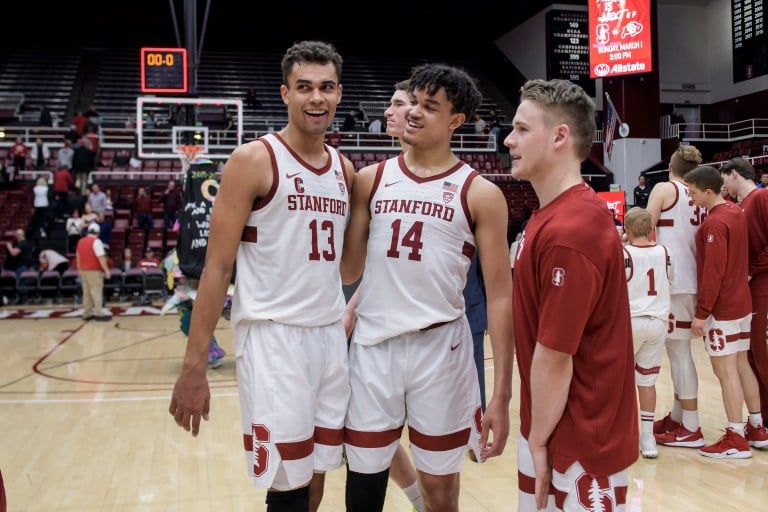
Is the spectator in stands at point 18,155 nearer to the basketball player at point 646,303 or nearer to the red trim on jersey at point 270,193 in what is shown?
the basketball player at point 646,303

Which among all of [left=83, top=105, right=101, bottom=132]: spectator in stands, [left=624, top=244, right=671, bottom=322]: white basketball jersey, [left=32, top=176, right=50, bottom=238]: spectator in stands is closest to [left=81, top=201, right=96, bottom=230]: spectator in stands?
[left=32, top=176, right=50, bottom=238]: spectator in stands

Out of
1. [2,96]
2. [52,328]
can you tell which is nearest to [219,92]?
[2,96]

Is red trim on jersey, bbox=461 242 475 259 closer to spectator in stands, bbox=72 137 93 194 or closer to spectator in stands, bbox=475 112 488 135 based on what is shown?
spectator in stands, bbox=72 137 93 194

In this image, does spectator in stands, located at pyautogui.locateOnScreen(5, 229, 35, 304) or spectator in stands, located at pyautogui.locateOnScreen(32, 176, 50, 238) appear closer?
spectator in stands, located at pyautogui.locateOnScreen(5, 229, 35, 304)

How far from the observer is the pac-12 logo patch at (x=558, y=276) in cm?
187

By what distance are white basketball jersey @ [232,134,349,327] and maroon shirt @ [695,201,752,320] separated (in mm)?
2917

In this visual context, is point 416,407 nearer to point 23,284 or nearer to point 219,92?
point 23,284

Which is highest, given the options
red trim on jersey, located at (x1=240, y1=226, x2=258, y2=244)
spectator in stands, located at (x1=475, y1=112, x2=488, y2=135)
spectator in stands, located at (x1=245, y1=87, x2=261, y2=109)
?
spectator in stands, located at (x1=245, y1=87, x2=261, y2=109)

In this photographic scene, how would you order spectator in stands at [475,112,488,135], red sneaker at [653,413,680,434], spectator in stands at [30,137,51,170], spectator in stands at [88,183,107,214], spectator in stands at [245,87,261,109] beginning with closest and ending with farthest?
red sneaker at [653,413,680,434], spectator in stands at [88,183,107,214], spectator in stands at [30,137,51,170], spectator in stands at [475,112,488,135], spectator in stands at [245,87,261,109]

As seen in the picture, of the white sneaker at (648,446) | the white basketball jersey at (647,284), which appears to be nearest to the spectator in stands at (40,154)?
the white basketball jersey at (647,284)

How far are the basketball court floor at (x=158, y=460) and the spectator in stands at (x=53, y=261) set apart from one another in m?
6.38

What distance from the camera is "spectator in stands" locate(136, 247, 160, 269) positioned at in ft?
46.0

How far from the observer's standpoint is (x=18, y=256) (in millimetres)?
14234

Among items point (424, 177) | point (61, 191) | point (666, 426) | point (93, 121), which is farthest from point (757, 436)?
point (93, 121)
